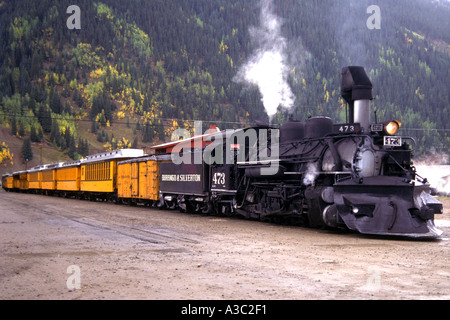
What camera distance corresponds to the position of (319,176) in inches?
562

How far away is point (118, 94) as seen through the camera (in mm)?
188875

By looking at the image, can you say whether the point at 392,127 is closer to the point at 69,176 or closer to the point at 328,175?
the point at 328,175

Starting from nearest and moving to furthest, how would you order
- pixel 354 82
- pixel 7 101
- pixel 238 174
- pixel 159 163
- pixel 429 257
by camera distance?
pixel 429 257 → pixel 354 82 → pixel 238 174 → pixel 159 163 → pixel 7 101

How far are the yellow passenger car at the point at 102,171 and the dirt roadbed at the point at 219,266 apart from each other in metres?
20.8

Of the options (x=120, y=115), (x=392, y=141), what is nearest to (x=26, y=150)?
(x=120, y=115)

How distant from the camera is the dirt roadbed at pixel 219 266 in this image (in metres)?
6.18

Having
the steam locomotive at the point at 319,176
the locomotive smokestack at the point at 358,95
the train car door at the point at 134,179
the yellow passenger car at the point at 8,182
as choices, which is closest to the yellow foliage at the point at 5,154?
the yellow passenger car at the point at 8,182

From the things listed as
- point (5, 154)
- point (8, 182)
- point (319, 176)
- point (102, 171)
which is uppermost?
point (5, 154)

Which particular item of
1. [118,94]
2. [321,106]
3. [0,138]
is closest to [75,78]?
[118,94]

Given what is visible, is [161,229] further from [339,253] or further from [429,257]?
[429,257]

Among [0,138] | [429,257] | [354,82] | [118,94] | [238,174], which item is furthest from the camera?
[118,94]

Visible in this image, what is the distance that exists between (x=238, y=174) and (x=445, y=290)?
1205cm

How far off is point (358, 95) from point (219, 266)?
27.1 ft

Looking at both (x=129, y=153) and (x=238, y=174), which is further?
(x=129, y=153)
